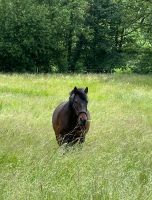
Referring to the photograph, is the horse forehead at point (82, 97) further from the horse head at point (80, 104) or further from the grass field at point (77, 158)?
the grass field at point (77, 158)

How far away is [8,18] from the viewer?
1491 inches

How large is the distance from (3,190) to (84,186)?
85cm

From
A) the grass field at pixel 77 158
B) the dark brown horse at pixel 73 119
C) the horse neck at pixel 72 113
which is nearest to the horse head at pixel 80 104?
the dark brown horse at pixel 73 119

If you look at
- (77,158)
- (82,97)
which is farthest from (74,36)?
(77,158)

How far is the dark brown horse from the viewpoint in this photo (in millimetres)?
7773

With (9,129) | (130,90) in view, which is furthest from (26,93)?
(9,129)

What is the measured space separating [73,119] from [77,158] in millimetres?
1959

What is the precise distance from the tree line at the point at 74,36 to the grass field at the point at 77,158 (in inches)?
920

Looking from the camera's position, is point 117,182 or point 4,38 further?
point 4,38

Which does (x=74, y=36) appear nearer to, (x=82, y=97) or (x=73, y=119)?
(x=73, y=119)

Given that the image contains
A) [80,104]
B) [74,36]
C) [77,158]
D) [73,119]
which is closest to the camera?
[77,158]

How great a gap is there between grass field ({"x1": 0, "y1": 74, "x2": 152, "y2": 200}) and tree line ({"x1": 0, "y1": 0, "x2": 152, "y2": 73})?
23.4m

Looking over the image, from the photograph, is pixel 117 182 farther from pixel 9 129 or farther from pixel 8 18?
pixel 8 18

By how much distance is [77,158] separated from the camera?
6.36 metres
